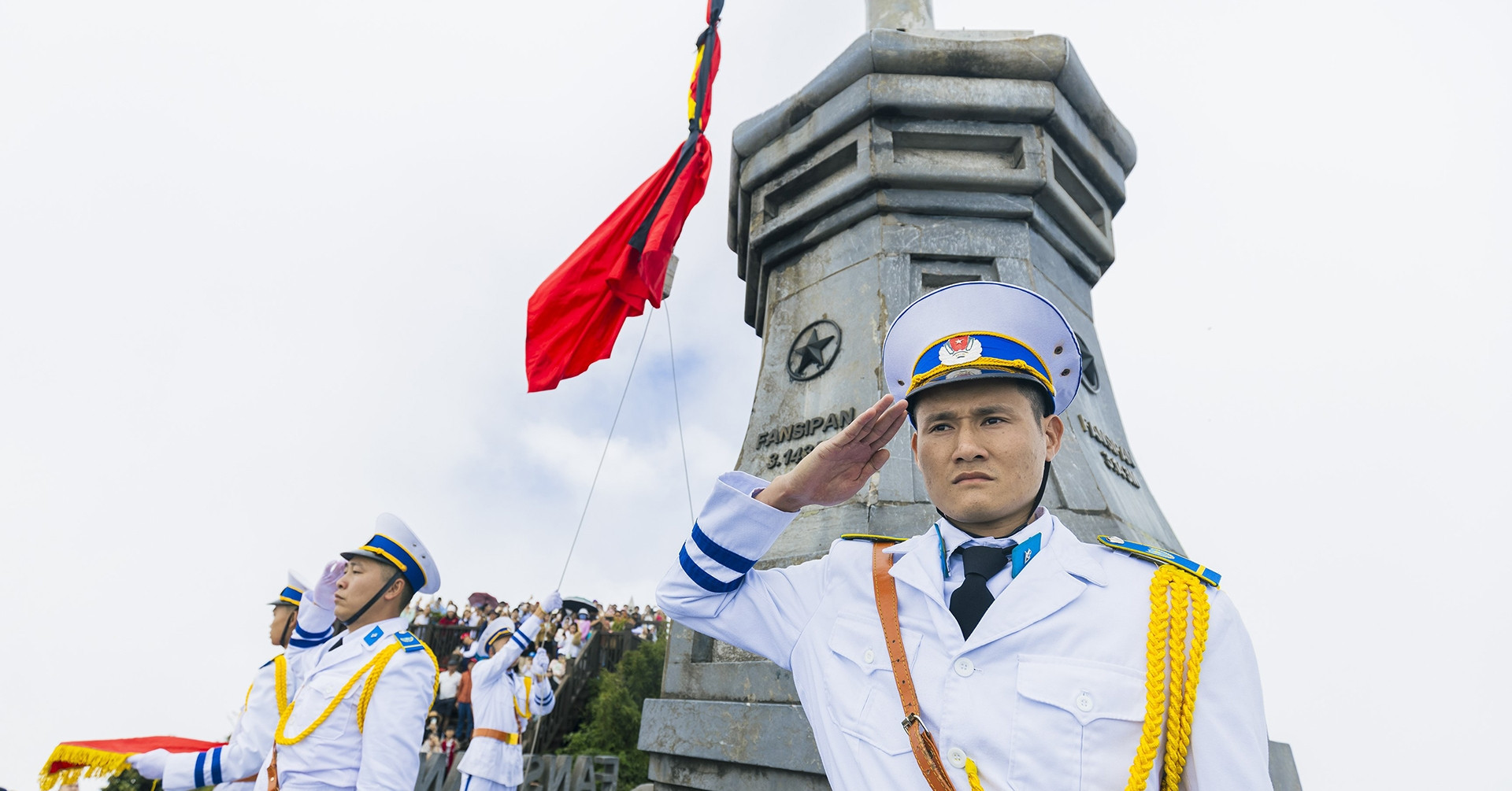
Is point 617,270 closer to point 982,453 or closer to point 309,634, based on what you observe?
point 309,634

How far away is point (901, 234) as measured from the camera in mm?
5105

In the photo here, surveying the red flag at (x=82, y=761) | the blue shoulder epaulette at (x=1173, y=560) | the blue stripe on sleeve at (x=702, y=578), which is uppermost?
the blue shoulder epaulette at (x=1173, y=560)

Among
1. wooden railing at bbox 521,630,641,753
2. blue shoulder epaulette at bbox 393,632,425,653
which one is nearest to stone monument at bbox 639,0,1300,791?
blue shoulder epaulette at bbox 393,632,425,653

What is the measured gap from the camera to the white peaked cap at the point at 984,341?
1.62 metres

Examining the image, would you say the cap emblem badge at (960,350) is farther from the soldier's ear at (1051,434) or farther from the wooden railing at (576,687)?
the wooden railing at (576,687)

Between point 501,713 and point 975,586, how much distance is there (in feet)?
23.9

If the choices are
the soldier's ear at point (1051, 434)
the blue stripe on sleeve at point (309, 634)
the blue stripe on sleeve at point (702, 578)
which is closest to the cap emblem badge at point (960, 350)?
the soldier's ear at point (1051, 434)

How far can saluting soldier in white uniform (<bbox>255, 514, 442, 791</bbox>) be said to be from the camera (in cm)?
302

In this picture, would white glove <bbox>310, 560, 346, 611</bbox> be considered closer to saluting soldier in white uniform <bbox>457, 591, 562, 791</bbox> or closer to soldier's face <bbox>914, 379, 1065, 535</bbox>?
saluting soldier in white uniform <bbox>457, 591, 562, 791</bbox>

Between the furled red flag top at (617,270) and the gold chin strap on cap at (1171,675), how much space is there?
4880mm

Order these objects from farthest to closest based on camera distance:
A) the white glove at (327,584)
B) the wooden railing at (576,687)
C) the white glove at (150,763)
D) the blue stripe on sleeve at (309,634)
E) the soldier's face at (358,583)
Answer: the wooden railing at (576,687)
the blue stripe on sleeve at (309,634)
the white glove at (327,584)
the white glove at (150,763)
the soldier's face at (358,583)

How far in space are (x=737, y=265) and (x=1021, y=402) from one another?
215 inches

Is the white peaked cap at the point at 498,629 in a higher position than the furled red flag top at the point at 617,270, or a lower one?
lower

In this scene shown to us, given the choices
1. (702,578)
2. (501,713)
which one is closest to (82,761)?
(501,713)
